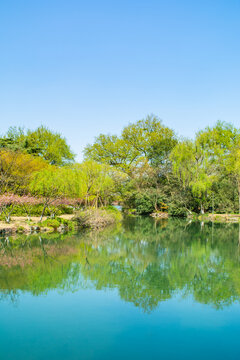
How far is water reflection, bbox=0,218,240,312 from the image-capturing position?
7020 mm

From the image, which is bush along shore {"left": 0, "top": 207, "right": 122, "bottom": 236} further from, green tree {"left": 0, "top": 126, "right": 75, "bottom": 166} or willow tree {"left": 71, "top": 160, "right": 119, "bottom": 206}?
green tree {"left": 0, "top": 126, "right": 75, "bottom": 166}

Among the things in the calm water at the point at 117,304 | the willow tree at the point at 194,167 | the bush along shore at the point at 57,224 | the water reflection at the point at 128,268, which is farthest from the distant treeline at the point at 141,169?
the calm water at the point at 117,304

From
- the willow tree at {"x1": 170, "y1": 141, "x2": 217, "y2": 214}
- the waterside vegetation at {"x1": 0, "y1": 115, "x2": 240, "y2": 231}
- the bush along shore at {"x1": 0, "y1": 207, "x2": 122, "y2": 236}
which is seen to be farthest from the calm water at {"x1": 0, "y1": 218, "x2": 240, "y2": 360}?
the willow tree at {"x1": 170, "y1": 141, "x2": 217, "y2": 214}

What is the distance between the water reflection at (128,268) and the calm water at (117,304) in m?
0.03

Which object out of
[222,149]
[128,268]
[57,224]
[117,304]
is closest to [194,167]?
[222,149]

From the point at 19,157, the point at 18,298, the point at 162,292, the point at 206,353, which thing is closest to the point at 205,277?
the point at 162,292

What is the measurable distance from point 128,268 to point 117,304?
3.13 m

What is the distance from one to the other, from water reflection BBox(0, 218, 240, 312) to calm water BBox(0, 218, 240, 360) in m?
0.03

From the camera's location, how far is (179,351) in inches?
175

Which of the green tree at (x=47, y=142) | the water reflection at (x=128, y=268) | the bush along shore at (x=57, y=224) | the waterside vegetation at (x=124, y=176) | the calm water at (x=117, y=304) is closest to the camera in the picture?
the calm water at (x=117, y=304)

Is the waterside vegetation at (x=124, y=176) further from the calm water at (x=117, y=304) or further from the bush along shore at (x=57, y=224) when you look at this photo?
the calm water at (x=117, y=304)

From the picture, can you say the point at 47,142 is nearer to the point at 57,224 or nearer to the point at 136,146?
the point at 136,146

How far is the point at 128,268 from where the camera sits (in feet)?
→ 30.9

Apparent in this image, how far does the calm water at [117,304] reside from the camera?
14.9 ft
